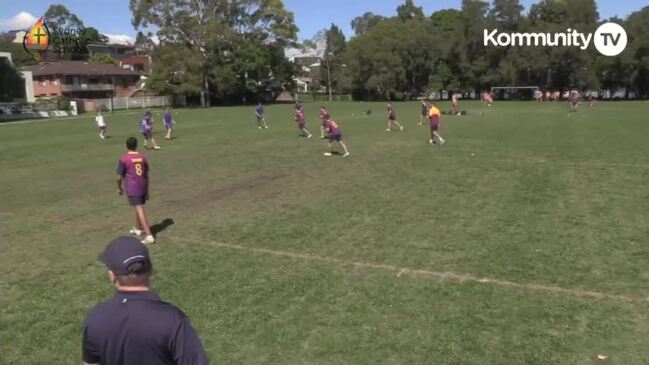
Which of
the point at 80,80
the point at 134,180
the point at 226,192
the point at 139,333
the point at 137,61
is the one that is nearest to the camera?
the point at 139,333

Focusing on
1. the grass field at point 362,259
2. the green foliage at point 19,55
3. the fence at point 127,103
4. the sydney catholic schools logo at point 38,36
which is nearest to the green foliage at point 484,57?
the fence at point 127,103

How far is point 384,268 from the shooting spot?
26.1ft

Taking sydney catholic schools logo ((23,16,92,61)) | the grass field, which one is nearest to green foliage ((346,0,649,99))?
sydney catholic schools logo ((23,16,92,61))

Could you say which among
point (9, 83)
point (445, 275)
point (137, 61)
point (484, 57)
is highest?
point (137, 61)

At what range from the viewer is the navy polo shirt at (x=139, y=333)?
2.94 meters

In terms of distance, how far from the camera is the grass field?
5.80 m

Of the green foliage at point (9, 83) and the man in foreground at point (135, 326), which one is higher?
the green foliage at point (9, 83)

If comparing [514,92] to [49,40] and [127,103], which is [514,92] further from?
[49,40]

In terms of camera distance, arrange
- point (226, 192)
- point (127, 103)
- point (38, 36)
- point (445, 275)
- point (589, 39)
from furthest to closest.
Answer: point (589, 39)
point (127, 103)
point (38, 36)
point (226, 192)
point (445, 275)

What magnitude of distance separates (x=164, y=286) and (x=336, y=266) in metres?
2.35

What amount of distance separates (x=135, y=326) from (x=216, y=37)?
74357 millimetres

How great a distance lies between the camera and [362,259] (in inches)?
330

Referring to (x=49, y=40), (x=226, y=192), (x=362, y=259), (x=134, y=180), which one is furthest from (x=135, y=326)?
(x=49, y=40)

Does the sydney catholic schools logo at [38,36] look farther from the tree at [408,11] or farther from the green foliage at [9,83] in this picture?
the tree at [408,11]
